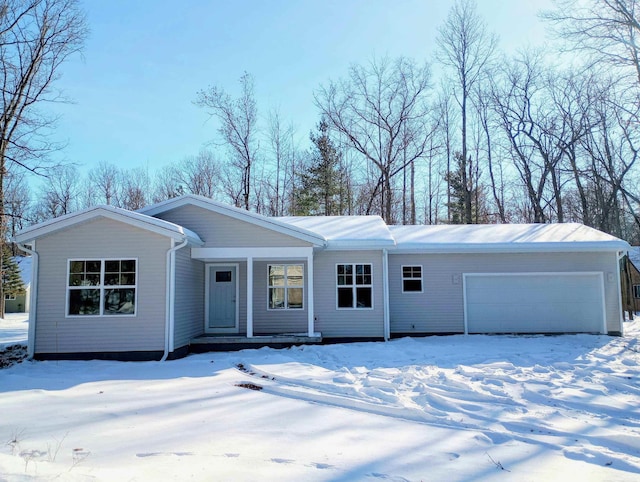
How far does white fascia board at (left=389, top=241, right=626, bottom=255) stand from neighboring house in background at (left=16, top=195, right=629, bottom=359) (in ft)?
0.13

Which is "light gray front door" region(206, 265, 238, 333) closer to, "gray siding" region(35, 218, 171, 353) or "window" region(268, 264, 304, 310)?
"window" region(268, 264, 304, 310)

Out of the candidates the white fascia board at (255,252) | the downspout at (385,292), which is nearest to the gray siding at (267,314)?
the white fascia board at (255,252)

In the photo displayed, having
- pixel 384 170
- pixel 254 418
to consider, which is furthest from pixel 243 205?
pixel 254 418

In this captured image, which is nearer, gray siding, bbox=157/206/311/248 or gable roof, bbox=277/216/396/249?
gray siding, bbox=157/206/311/248

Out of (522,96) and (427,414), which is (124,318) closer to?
(427,414)

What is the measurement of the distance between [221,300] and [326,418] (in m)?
7.83

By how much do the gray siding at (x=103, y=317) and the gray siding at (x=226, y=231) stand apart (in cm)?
177

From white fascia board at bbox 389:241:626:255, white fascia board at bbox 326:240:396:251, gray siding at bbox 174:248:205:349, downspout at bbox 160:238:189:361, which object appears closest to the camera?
downspout at bbox 160:238:189:361

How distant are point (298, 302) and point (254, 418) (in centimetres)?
735

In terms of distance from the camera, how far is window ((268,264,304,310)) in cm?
1293

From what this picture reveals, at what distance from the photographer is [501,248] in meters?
13.6

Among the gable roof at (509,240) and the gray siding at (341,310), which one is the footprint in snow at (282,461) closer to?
the gray siding at (341,310)

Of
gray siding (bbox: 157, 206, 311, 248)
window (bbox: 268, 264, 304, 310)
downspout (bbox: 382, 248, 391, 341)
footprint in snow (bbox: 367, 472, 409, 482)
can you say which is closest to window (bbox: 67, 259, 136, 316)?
gray siding (bbox: 157, 206, 311, 248)

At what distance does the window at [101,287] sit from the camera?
33.4 feet
